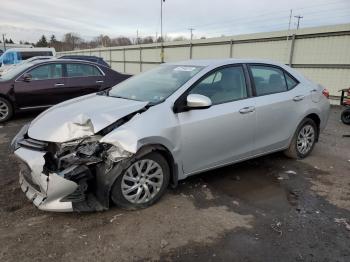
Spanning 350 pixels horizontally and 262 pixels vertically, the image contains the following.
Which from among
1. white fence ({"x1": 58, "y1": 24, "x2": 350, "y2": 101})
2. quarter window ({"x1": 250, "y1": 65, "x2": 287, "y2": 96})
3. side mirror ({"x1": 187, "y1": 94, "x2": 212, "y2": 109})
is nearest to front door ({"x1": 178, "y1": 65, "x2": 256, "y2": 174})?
side mirror ({"x1": 187, "y1": 94, "x2": 212, "y2": 109})

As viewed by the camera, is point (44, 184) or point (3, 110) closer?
point (44, 184)

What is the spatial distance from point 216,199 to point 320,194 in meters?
1.41

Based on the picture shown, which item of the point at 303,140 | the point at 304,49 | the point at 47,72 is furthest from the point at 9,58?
the point at 303,140

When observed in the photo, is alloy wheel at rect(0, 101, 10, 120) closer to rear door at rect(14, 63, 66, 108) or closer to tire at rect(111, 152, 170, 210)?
rear door at rect(14, 63, 66, 108)

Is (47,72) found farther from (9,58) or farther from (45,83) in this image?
(9,58)

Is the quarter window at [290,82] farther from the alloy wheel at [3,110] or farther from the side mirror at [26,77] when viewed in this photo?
the alloy wheel at [3,110]

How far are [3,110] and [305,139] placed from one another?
284 inches

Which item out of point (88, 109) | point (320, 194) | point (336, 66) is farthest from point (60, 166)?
point (336, 66)

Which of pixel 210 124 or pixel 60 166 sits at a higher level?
pixel 210 124

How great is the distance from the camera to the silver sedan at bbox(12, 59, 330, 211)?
345 centimetres

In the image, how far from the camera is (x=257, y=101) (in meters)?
4.73

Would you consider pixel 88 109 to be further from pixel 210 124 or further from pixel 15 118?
pixel 15 118

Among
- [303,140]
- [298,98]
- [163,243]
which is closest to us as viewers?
[163,243]

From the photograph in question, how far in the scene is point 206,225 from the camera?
3.54 m
